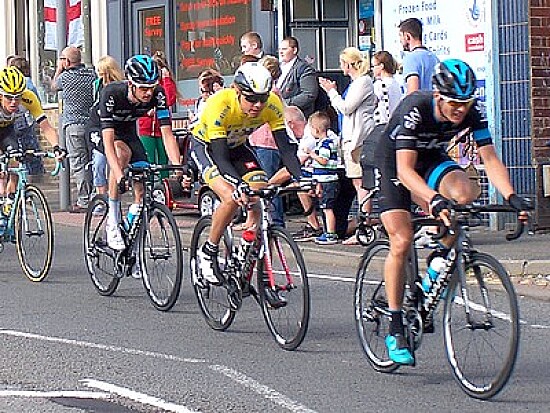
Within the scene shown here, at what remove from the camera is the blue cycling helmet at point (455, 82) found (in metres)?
7.08

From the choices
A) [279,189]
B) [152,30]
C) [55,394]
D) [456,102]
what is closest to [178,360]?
[55,394]

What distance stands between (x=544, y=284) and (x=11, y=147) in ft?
16.1

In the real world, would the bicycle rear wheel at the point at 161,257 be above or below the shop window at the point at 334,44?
below

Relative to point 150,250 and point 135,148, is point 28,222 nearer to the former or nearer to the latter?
point 135,148

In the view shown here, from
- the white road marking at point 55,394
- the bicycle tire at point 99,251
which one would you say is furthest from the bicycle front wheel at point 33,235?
the white road marking at point 55,394

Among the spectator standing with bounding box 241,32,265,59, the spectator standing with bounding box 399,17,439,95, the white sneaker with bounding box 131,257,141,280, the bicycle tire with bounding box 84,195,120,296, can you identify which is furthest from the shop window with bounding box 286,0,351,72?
the white sneaker with bounding box 131,257,141,280

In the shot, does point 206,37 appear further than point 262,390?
Yes

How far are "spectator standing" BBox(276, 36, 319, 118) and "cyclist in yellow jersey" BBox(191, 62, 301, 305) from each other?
5.55m

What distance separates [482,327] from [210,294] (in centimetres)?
278

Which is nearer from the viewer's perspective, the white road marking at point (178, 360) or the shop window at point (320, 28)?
the white road marking at point (178, 360)

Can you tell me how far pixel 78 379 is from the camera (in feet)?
25.4

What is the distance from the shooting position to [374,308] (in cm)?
788

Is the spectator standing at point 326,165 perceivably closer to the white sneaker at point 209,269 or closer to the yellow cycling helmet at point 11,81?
the yellow cycling helmet at point 11,81

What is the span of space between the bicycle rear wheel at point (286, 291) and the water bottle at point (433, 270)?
1.00 metres
